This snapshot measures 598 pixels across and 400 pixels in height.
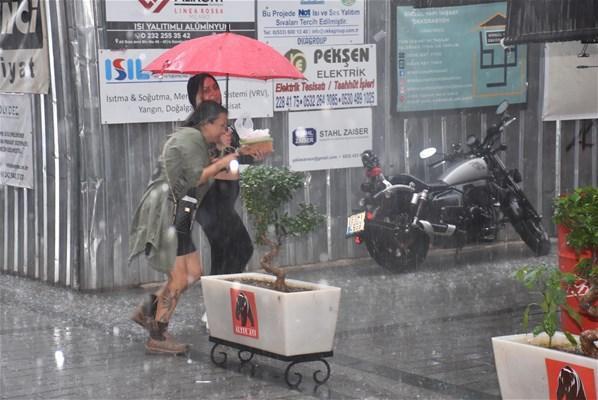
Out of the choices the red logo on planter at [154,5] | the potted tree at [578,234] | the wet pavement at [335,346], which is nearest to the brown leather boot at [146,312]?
the wet pavement at [335,346]

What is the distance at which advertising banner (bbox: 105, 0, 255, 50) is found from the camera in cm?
1130

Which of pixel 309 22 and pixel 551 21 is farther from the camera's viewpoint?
pixel 309 22

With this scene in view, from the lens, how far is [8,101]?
41.1 ft

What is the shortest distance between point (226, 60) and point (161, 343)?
7.22ft

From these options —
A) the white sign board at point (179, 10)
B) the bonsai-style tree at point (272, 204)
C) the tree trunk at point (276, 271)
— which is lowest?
the tree trunk at point (276, 271)

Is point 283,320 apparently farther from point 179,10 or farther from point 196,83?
point 179,10

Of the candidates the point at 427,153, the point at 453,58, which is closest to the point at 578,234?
the point at 427,153

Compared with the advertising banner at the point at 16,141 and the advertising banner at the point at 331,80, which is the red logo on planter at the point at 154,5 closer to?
the advertising banner at the point at 331,80

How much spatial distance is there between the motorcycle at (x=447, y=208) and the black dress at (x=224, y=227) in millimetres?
2750

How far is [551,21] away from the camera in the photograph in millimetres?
9312

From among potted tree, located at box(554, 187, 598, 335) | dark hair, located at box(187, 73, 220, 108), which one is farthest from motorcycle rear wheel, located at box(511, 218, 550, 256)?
dark hair, located at box(187, 73, 220, 108)

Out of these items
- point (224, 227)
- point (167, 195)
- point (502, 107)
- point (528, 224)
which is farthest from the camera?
point (528, 224)

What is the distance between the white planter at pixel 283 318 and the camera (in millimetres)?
7918

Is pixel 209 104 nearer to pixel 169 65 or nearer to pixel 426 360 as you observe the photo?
pixel 169 65
